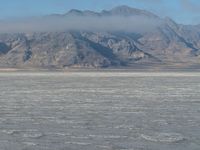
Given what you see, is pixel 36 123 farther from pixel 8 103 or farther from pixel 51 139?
pixel 8 103

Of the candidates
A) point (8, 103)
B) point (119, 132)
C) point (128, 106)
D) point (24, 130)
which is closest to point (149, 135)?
point (119, 132)

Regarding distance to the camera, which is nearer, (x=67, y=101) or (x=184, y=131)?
(x=184, y=131)

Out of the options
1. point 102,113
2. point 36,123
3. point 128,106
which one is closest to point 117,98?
point 128,106

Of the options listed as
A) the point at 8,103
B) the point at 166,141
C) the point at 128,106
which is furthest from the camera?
the point at 8,103

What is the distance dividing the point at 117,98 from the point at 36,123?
13063 millimetres

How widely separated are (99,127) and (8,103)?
443 inches

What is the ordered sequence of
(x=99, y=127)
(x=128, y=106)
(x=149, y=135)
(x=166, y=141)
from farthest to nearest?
(x=128, y=106) < (x=99, y=127) < (x=149, y=135) < (x=166, y=141)

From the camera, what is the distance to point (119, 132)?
18.6 m

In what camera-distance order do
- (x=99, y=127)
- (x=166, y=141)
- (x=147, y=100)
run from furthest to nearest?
(x=147, y=100) < (x=99, y=127) < (x=166, y=141)

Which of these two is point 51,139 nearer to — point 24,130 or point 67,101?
point 24,130

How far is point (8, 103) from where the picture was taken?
Result: 29828 millimetres

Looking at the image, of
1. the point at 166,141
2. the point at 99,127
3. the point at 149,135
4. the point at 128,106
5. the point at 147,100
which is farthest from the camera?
the point at 147,100

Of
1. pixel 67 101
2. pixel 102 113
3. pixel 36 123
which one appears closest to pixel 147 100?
pixel 67 101

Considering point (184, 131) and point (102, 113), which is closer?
point (184, 131)
